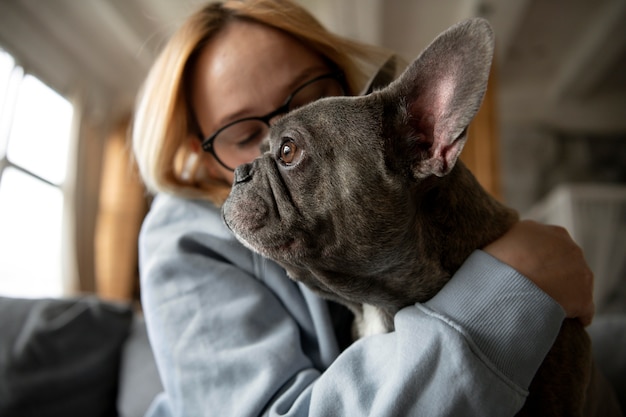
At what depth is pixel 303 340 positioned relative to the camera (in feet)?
3.50

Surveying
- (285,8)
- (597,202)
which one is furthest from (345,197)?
(597,202)

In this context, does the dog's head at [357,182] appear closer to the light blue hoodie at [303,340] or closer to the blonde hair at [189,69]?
the light blue hoodie at [303,340]

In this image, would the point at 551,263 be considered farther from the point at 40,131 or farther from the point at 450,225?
the point at 40,131

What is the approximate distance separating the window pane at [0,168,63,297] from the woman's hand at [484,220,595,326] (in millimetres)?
3027

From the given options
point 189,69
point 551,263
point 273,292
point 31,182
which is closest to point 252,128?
point 189,69

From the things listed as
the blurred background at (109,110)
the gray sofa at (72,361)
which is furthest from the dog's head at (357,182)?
the blurred background at (109,110)

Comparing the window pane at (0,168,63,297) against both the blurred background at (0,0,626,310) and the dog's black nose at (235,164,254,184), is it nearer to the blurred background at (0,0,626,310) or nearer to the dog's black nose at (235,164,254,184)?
the blurred background at (0,0,626,310)

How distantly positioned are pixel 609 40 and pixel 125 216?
16.1 feet

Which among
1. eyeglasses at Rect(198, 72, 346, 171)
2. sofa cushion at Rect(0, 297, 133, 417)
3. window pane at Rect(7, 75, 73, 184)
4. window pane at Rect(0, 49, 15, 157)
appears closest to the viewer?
eyeglasses at Rect(198, 72, 346, 171)

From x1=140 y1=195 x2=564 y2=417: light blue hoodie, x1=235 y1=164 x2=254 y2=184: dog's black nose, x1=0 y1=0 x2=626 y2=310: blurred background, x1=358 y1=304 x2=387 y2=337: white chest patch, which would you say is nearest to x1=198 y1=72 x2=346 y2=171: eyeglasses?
x1=140 y1=195 x2=564 y2=417: light blue hoodie

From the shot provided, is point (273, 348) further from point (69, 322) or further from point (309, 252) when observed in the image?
point (69, 322)

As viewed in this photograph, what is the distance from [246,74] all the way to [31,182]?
9.60ft

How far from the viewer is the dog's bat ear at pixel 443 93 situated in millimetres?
668

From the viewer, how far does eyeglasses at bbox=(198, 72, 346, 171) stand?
111cm
